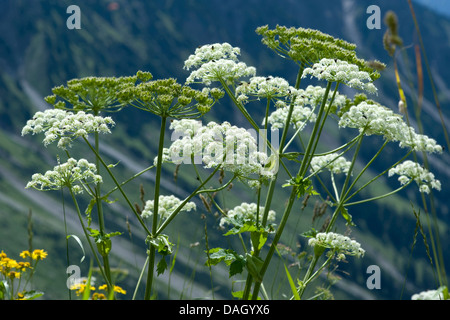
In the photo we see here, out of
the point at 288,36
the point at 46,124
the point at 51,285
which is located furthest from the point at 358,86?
the point at 51,285

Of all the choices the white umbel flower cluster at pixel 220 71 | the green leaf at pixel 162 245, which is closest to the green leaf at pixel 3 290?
the green leaf at pixel 162 245

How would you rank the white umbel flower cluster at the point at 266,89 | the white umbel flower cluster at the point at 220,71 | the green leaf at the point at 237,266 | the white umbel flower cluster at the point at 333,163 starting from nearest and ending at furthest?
the green leaf at the point at 237,266
the white umbel flower cluster at the point at 266,89
the white umbel flower cluster at the point at 220,71
the white umbel flower cluster at the point at 333,163

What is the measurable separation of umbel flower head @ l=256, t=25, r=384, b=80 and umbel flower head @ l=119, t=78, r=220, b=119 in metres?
1.71

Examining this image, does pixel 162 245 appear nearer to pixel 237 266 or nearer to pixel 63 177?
pixel 237 266

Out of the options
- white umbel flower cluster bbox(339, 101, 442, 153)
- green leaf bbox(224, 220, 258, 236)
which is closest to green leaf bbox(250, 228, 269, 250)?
green leaf bbox(224, 220, 258, 236)

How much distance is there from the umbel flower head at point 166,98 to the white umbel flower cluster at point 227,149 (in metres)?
0.41

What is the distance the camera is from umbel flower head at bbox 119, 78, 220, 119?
22.1 ft

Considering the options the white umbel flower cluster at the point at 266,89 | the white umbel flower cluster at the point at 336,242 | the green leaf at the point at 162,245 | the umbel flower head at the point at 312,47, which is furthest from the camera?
the white umbel flower cluster at the point at 266,89

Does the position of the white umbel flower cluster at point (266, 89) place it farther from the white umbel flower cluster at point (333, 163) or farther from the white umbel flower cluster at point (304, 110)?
the white umbel flower cluster at point (333, 163)

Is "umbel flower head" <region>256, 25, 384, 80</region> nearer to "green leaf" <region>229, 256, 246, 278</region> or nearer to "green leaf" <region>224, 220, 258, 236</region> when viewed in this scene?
"green leaf" <region>224, 220, 258, 236</region>

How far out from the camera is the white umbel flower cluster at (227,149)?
6.45 m

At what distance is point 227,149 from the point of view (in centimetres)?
647

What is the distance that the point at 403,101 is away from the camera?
452cm

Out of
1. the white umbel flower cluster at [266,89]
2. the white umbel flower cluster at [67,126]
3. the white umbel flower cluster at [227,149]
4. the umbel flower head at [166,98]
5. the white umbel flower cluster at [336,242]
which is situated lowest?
the white umbel flower cluster at [336,242]
